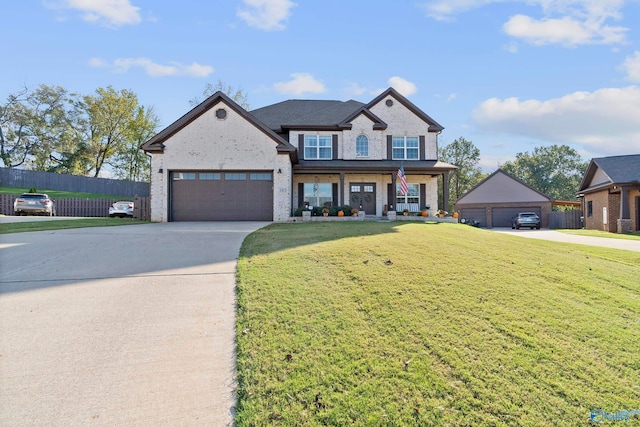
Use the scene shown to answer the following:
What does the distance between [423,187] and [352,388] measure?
1992 centimetres

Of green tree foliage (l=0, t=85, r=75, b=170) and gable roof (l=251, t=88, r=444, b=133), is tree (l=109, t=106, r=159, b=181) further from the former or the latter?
gable roof (l=251, t=88, r=444, b=133)

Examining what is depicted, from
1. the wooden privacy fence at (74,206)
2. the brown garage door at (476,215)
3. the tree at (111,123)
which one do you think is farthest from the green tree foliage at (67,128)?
the brown garage door at (476,215)

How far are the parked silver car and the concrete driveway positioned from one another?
60.8 ft

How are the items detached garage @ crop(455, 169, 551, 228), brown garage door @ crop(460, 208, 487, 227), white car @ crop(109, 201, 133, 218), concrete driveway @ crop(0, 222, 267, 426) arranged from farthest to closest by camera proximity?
1. brown garage door @ crop(460, 208, 487, 227)
2. detached garage @ crop(455, 169, 551, 228)
3. white car @ crop(109, 201, 133, 218)
4. concrete driveway @ crop(0, 222, 267, 426)

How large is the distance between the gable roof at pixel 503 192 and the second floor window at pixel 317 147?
1908 cm

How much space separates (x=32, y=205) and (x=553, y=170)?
73482 millimetres

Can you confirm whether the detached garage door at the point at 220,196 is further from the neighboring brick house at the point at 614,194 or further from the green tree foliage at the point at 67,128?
the green tree foliage at the point at 67,128

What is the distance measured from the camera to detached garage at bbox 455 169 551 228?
3147 cm

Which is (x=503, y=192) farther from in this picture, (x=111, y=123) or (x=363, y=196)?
(x=111, y=123)

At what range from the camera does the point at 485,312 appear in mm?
4203

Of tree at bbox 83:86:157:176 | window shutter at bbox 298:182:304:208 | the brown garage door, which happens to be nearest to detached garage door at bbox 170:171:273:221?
window shutter at bbox 298:182:304:208

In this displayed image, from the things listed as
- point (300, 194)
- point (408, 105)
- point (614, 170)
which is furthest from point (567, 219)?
point (300, 194)

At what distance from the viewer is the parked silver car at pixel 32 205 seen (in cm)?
2112

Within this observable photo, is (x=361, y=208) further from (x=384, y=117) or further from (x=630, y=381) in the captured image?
(x=630, y=381)
